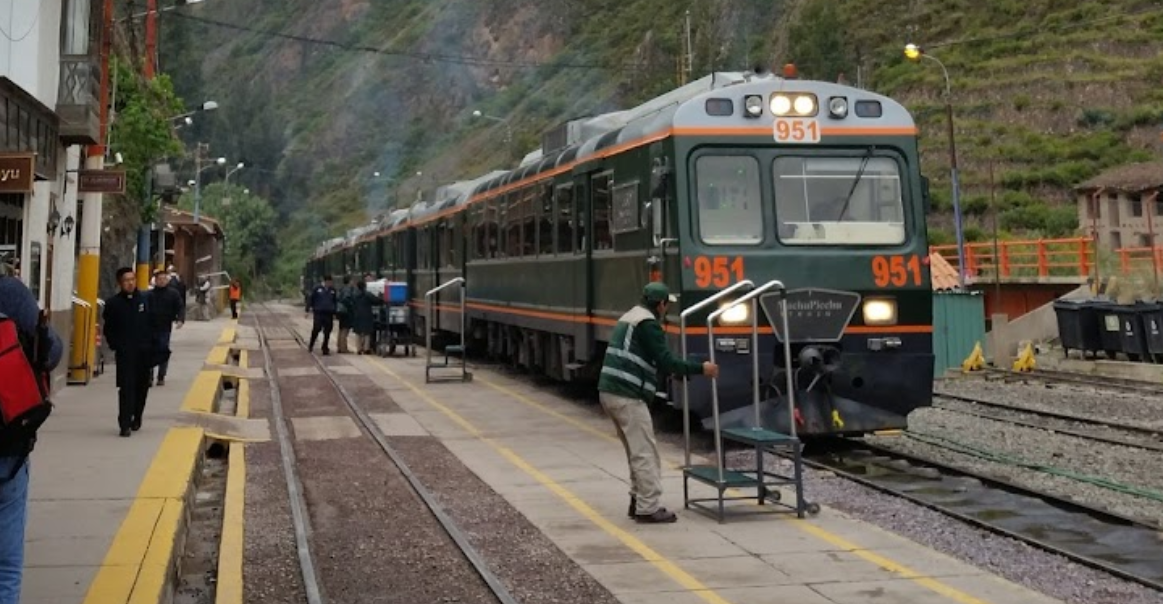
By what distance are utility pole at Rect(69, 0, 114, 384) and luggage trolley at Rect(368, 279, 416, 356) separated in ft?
27.3

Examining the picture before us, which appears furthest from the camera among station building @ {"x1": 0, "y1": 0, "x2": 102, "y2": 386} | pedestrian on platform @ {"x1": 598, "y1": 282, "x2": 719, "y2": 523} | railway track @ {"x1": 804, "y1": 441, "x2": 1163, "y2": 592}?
station building @ {"x1": 0, "y1": 0, "x2": 102, "y2": 386}

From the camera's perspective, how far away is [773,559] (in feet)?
25.9

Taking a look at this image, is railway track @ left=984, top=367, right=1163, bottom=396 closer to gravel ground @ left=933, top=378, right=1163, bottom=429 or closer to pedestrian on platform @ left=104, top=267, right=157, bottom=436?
gravel ground @ left=933, top=378, right=1163, bottom=429

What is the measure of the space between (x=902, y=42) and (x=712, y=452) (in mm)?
83032

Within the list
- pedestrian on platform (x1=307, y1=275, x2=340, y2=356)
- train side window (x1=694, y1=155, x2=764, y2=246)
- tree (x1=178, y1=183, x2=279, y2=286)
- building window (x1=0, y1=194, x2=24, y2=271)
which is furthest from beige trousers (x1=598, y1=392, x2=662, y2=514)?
tree (x1=178, y1=183, x2=279, y2=286)

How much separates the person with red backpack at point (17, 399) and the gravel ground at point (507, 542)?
2.74 meters

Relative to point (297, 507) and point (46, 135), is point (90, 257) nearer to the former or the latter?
point (46, 135)

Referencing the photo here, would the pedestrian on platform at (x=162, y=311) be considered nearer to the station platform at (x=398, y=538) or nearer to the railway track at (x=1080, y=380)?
the station platform at (x=398, y=538)

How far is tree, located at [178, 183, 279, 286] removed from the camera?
252 feet

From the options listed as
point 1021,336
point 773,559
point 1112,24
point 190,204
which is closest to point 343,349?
point 1021,336

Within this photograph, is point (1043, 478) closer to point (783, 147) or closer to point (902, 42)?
point (783, 147)

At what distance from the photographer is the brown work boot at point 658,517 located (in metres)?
8.94

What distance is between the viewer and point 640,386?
8992 millimetres

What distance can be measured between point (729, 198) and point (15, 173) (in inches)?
254
